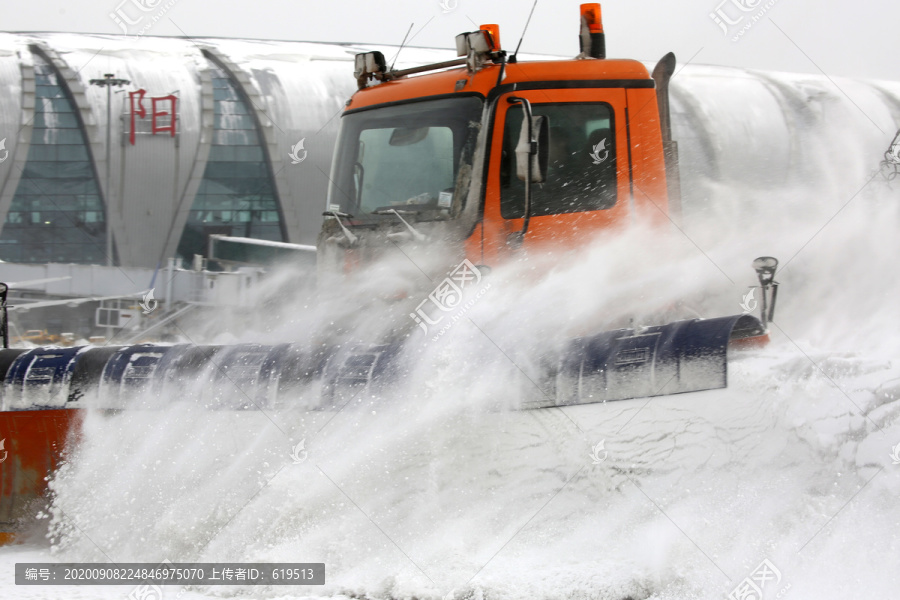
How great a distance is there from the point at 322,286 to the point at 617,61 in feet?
7.24

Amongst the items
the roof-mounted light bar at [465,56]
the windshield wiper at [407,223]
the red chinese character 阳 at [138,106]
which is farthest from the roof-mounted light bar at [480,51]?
the red chinese character 阳 at [138,106]

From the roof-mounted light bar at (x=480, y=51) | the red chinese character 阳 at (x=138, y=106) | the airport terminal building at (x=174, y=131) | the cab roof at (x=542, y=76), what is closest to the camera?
the cab roof at (x=542, y=76)

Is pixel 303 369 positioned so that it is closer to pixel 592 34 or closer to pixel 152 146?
pixel 592 34

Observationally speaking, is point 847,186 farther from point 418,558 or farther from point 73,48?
point 73,48

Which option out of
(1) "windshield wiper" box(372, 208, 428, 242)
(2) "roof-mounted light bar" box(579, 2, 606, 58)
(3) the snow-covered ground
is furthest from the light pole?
(2) "roof-mounted light bar" box(579, 2, 606, 58)

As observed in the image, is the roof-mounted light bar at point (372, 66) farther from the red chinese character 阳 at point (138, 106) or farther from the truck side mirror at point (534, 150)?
the red chinese character 阳 at point (138, 106)

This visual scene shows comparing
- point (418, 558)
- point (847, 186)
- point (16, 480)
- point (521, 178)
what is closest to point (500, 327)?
point (521, 178)

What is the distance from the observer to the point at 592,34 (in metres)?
5.32

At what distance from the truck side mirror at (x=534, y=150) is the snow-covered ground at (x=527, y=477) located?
0.48 metres

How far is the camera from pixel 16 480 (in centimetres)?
448

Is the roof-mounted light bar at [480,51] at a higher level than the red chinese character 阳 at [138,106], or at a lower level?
higher

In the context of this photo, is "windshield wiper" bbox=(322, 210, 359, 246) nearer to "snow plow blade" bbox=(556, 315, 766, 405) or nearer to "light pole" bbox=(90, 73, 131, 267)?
"snow plow blade" bbox=(556, 315, 766, 405)

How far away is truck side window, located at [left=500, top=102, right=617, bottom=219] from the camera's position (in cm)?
457

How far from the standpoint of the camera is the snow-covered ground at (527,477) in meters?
3.64
